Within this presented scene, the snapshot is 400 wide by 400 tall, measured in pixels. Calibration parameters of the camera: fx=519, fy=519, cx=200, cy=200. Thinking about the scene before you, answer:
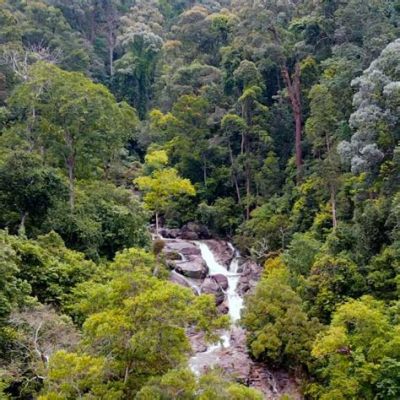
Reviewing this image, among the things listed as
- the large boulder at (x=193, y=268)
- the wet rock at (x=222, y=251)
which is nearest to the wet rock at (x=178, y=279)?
the large boulder at (x=193, y=268)

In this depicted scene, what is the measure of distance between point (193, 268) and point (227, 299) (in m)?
3.07

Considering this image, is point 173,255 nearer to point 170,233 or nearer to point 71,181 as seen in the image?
point 170,233

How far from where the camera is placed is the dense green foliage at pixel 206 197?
11445 mm

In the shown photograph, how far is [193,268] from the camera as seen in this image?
2873cm

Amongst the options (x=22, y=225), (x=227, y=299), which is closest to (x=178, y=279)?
(x=227, y=299)

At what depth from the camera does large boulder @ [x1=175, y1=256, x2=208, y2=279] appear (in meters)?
28.4

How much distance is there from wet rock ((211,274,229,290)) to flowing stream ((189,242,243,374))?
232 millimetres

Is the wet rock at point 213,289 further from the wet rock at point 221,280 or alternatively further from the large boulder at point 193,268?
the large boulder at point 193,268

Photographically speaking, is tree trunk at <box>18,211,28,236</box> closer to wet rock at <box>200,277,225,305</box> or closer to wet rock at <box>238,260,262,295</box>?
wet rock at <box>200,277,225,305</box>

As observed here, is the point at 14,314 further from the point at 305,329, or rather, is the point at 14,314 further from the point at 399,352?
the point at 399,352

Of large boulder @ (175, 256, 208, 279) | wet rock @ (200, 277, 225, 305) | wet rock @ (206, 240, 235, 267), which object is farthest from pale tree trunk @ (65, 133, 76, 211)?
wet rock @ (206, 240, 235, 267)

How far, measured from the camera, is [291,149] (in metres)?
35.3

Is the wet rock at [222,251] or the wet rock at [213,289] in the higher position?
the wet rock at [213,289]

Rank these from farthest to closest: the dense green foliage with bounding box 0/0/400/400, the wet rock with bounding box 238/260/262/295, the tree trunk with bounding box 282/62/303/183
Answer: the tree trunk with bounding box 282/62/303/183, the wet rock with bounding box 238/260/262/295, the dense green foliage with bounding box 0/0/400/400
